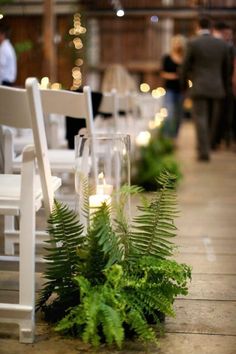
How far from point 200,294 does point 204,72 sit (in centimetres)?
468

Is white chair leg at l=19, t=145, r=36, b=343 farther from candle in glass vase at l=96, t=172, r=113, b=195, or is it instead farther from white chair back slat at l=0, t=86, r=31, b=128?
candle in glass vase at l=96, t=172, r=113, b=195

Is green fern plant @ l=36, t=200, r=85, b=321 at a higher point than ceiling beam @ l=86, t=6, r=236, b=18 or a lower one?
lower

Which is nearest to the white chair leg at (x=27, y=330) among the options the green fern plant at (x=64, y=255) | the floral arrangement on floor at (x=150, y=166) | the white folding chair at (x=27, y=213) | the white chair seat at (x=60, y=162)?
the white folding chair at (x=27, y=213)

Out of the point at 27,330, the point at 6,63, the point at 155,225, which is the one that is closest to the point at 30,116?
the point at 155,225

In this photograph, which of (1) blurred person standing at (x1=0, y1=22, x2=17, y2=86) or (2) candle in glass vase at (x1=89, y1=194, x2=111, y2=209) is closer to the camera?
(2) candle in glass vase at (x1=89, y1=194, x2=111, y2=209)

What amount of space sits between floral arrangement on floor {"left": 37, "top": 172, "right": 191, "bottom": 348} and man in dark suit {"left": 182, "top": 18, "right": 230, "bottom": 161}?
15.6 ft

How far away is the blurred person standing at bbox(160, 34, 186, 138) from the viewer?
28.8ft

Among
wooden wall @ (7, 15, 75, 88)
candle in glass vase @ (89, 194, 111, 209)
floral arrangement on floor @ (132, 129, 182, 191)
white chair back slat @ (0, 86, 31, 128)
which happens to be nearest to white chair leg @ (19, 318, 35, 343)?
candle in glass vase @ (89, 194, 111, 209)

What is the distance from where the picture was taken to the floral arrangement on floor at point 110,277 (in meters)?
2.13

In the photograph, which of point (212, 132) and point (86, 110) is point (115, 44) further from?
point (86, 110)

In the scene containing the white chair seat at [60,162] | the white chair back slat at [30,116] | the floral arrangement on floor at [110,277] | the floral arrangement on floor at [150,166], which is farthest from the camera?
the floral arrangement on floor at [150,166]

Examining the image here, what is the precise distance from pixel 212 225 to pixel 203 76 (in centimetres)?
329

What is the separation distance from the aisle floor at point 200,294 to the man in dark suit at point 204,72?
Result: 2.08 metres

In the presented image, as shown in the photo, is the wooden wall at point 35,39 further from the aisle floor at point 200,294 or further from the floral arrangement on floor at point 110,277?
the floral arrangement on floor at point 110,277
